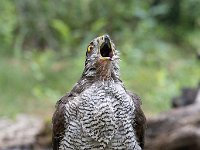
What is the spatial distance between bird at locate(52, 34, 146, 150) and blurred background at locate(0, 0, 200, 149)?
6.23 metres

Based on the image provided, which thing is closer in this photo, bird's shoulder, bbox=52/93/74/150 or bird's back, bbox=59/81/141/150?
bird's back, bbox=59/81/141/150

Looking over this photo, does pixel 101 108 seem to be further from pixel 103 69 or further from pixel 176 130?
pixel 176 130

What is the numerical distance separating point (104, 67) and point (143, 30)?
9801mm

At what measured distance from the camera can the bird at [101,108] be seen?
Answer: 14.6 ft

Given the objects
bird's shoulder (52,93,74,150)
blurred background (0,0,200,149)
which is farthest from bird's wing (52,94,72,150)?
blurred background (0,0,200,149)

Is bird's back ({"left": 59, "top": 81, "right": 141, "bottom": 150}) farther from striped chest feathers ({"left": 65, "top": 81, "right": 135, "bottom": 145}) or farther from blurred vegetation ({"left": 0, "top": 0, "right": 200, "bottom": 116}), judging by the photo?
blurred vegetation ({"left": 0, "top": 0, "right": 200, "bottom": 116})

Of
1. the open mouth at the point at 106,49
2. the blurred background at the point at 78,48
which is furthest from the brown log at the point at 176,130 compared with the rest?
the open mouth at the point at 106,49

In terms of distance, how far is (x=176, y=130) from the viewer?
7.56 m

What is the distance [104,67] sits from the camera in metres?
4.49

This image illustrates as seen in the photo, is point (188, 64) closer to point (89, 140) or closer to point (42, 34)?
point (42, 34)

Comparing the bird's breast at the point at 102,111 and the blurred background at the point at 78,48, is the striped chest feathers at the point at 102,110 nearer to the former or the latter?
the bird's breast at the point at 102,111

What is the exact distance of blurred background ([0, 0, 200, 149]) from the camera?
11438 mm

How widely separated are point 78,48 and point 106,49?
875 centimetres

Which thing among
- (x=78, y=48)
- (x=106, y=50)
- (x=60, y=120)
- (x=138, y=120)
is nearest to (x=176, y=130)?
(x=138, y=120)
